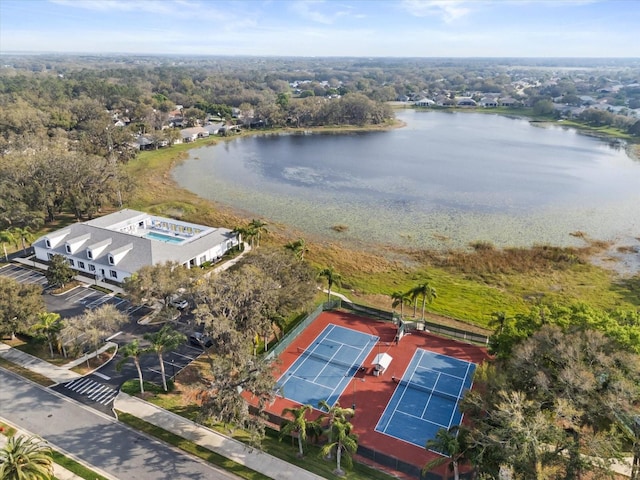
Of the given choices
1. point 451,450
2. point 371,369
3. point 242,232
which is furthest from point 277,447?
point 242,232

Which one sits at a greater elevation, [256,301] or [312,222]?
[256,301]

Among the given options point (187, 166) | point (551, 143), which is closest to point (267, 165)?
point (187, 166)

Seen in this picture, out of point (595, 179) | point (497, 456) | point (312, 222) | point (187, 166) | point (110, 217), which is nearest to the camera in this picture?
point (497, 456)

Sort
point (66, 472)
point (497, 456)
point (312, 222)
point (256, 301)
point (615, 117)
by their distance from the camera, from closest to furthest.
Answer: point (497, 456), point (66, 472), point (256, 301), point (312, 222), point (615, 117)

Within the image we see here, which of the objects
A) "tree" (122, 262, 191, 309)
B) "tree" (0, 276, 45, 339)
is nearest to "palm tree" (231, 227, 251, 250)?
"tree" (122, 262, 191, 309)

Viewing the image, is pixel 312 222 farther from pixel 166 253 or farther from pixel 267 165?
pixel 267 165

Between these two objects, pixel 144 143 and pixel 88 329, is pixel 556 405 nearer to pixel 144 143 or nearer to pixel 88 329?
pixel 88 329
